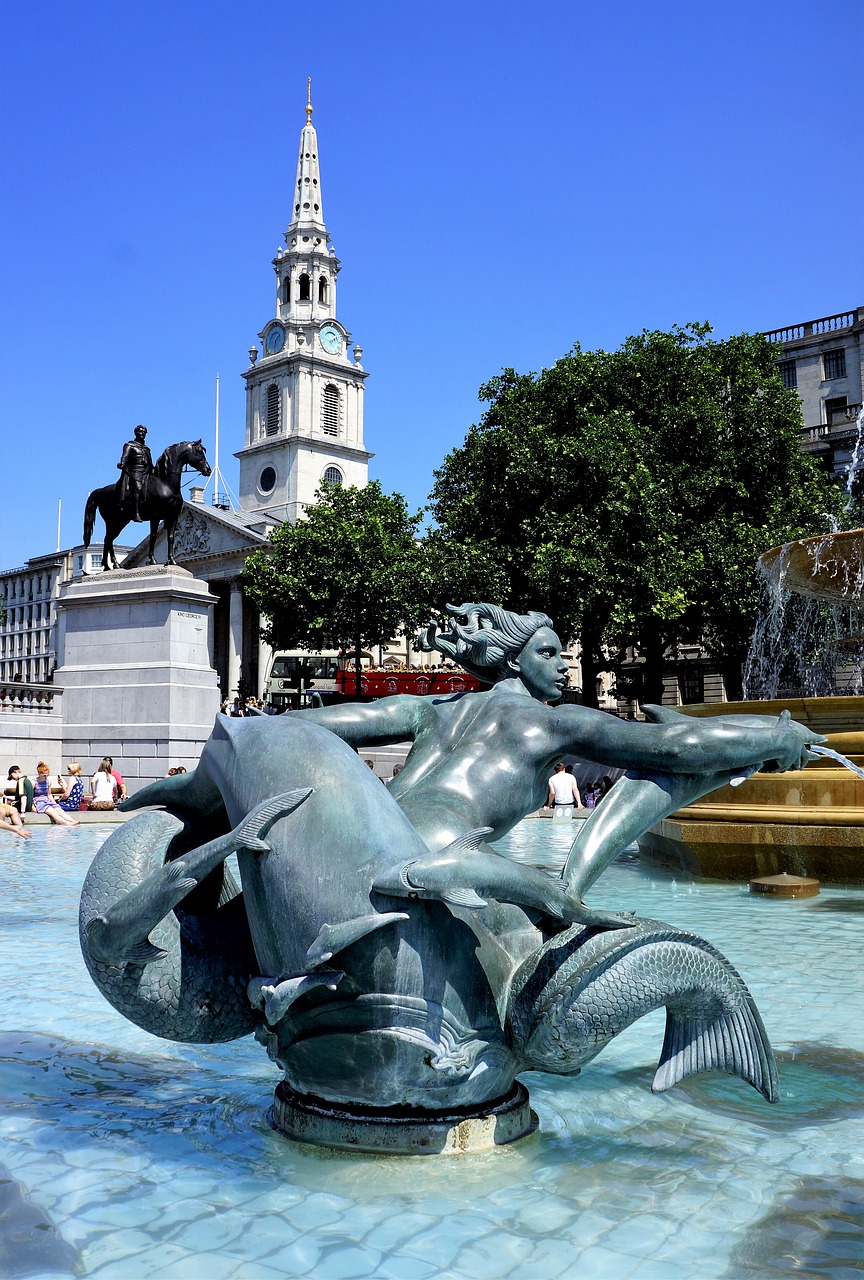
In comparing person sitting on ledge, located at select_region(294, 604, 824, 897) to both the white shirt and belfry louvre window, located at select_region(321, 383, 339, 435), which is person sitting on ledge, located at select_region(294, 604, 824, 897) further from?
belfry louvre window, located at select_region(321, 383, 339, 435)

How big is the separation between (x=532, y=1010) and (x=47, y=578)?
12646 centimetres

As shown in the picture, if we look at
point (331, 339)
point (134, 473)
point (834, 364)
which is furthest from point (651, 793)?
point (331, 339)

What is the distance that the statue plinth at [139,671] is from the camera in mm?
22484

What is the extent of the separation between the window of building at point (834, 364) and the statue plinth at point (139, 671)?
39.2 m

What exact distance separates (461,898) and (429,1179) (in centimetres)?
90

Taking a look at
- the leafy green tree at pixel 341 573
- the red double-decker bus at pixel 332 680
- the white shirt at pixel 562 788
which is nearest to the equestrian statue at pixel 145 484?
the white shirt at pixel 562 788

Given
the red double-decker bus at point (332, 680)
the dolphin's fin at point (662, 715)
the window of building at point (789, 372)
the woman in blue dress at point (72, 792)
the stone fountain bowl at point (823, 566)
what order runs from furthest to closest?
the window of building at point (789, 372) < the red double-decker bus at point (332, 680) < the woman in blue dress at point (72, 792) < the stone fountain bowl at point (823, 566) < the dolphin's fin at point (662, 715)

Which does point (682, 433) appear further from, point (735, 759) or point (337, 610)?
point (735, 759)

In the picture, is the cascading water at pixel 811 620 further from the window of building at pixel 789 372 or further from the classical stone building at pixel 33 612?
the classical stone building at pixel 33 612

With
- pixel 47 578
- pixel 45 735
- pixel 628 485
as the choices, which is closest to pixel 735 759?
pixel 45 735

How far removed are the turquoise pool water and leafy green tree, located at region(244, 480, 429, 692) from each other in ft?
133

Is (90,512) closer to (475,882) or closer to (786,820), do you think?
(786,820)

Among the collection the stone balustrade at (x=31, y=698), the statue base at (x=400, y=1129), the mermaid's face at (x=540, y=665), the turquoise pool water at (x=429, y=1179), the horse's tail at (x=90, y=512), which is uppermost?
the horse's tail at (x=90, y=512)

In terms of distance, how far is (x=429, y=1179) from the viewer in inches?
124
